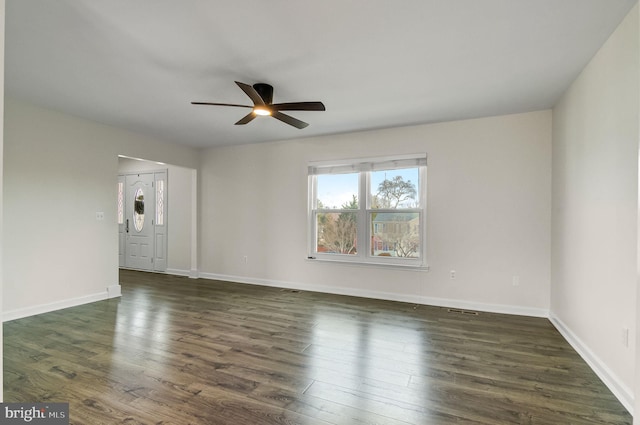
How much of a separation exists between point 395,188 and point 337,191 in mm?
956

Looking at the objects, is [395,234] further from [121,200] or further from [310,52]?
[121,200]

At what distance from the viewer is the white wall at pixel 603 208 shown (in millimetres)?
2131

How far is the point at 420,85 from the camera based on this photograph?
3.24 m

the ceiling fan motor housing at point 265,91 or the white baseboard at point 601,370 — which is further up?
the ceiling fan motor housing at point 265,91

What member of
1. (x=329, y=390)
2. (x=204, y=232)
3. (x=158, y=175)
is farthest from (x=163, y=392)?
(x=158, y=175)

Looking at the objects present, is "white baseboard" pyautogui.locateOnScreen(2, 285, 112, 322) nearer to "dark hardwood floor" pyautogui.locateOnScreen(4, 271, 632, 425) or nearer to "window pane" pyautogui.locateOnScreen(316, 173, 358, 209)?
"dark hardwood floor" pyautogui.locateOnScreen(4, 271, 632, 425)

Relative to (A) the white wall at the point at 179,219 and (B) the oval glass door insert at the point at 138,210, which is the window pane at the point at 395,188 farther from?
(B) the oval glass door insert at the point at 138,210

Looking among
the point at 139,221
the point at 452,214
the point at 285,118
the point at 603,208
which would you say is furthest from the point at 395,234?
the point at 139,221

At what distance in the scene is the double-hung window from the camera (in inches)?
185

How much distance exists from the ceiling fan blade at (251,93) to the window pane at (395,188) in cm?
244

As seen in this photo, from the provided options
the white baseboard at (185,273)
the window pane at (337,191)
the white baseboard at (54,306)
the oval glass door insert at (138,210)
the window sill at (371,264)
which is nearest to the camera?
the white baseboard at (54,306)

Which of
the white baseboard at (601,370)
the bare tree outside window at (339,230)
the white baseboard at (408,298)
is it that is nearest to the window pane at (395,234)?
the bare tree outside window at (339,230)

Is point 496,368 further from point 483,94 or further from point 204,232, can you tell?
point 204,232

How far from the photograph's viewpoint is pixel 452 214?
4418 millimetres
